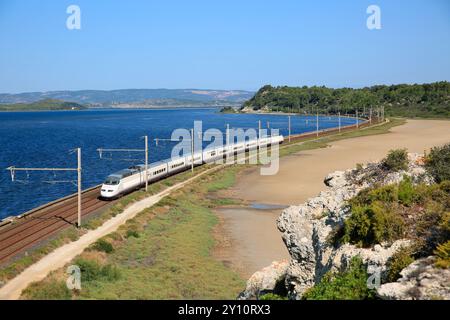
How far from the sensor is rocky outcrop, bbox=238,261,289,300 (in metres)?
21.6

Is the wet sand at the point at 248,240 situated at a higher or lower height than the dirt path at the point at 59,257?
lower

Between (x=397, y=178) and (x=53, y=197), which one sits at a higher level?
(x=397, y=178)

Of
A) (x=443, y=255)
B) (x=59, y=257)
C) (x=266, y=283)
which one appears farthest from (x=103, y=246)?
(x=443, y=255)

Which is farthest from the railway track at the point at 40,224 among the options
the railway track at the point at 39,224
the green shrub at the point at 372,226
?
the green shrub at the point at 372,226

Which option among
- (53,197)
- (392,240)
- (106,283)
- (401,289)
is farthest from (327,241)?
(53,197)

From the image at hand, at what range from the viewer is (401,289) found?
1270 centimetres

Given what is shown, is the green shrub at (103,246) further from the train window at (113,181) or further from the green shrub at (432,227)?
the green shrub at (432,227)

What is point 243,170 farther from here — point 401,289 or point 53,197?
point 401,289

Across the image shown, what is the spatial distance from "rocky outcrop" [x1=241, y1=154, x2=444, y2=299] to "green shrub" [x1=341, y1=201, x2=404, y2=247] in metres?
0.35

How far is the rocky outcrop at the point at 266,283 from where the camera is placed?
2156 centimetres

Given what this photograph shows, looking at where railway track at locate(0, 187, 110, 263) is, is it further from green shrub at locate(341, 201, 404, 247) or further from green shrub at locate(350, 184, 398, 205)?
green shrub at locate(341, 201, 404, 247)

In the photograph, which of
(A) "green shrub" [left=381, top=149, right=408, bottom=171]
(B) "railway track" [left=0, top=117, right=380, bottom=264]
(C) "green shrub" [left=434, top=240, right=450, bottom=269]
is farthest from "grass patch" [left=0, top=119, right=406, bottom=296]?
(C) "green shrub" [left=434, top=240, right=450, bottom=269]

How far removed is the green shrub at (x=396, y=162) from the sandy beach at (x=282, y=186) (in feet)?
31.9
